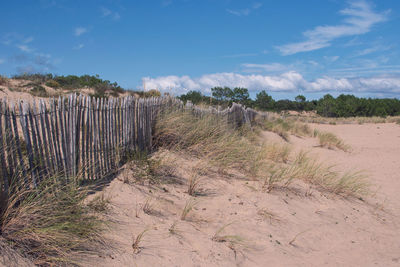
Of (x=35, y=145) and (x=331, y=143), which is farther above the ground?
(x=35, y=145)

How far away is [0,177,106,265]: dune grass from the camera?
2943 millimetres

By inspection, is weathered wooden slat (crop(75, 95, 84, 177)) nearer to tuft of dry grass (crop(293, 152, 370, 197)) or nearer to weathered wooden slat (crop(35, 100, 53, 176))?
weathered wooden slat (crop(35, 100, 53, 176))

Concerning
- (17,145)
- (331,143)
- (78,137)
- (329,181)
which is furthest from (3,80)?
(331,143)

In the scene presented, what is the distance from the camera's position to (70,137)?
4.45 meters

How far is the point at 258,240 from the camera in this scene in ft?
14.2

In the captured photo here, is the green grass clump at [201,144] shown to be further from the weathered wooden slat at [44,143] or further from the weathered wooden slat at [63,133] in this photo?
the weathered wooden slat at [44,143]

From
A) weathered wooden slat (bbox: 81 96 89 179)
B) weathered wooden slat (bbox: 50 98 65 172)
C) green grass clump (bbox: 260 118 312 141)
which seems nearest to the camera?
weathered wooden slat (bbox: 50 98 65 172)

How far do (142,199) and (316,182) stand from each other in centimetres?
377

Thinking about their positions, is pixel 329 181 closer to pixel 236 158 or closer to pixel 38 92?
pixel 236 158

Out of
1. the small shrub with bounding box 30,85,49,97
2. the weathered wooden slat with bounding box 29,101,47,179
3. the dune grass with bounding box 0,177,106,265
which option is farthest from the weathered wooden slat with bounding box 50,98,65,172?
the small shrub with bounding box 30,85,49,97

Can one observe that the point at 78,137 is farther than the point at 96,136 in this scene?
No

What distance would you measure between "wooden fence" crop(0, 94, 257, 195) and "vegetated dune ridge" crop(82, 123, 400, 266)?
1.60ft

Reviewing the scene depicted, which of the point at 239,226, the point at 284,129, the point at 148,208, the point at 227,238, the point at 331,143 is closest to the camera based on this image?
the point at 227,238

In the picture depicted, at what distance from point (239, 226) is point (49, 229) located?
244cm
